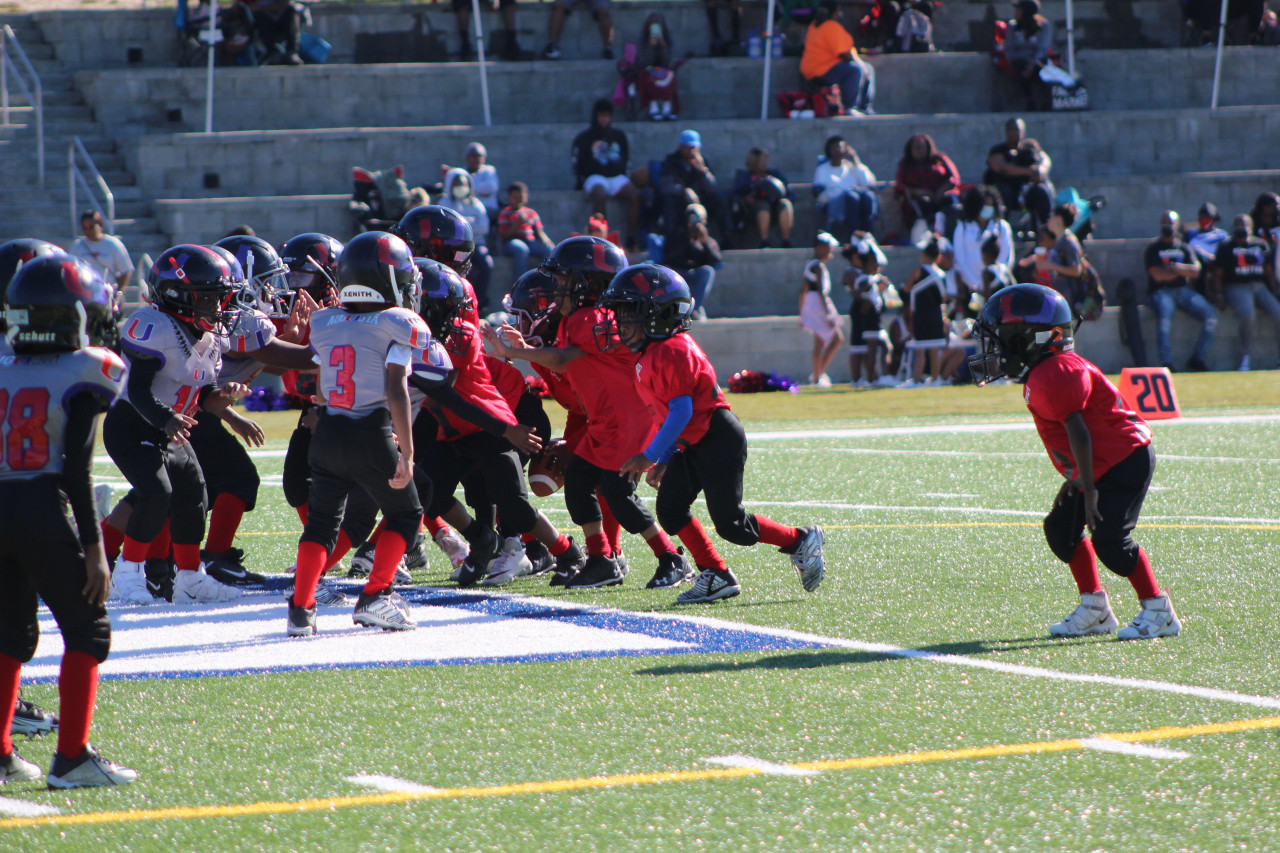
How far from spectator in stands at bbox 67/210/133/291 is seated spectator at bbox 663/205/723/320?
6.79 meters

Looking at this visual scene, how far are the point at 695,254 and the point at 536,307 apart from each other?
12518 mm

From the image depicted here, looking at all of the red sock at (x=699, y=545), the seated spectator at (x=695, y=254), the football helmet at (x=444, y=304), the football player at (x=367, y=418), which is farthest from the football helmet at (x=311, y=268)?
the seated spectator at (x=695, y=254)

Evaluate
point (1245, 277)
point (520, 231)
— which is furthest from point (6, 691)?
point (1245, 277)

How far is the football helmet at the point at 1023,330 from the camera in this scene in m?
5.95

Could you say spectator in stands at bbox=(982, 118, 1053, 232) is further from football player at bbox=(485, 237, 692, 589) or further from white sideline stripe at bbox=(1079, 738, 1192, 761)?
white sideline stripe at bbox=(1079, 738, 1192, 761)

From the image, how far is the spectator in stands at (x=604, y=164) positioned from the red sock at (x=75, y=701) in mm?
16857

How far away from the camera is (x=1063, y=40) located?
2600 cm

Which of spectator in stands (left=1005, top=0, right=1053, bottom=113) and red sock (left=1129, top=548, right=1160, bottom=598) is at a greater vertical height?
spectator in stands (left=1005, top=0, right=1053, bottom=113)

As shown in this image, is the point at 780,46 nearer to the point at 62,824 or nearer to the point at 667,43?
the point at 667,43

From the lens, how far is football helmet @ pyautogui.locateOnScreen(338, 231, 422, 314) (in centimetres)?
632

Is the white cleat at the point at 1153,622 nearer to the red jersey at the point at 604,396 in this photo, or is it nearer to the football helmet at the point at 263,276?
the red jersey at the point at 604,396

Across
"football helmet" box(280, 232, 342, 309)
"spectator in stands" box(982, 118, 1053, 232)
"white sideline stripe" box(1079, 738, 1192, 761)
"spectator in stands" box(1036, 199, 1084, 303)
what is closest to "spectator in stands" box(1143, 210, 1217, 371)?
"spectator in stands" box(982, 118, 1053, 232)

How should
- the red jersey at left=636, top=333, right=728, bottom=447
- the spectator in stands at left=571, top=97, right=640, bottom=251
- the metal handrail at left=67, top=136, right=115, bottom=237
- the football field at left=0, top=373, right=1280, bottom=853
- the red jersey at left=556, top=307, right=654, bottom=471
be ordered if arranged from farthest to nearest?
the spectator in stands at left=571, top=97, right=640, bottom=251
the metal handrail at left=67, top=136, right=115, bottom=237
the red jersey at left=556, top=307, right=654, bottom=471
the red jersey at left=636, top=333, right=728, bottom=447
the football field at left=0, top=373, right=1280, bottom=853

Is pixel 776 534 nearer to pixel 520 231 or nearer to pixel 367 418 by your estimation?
pixel 367 418
